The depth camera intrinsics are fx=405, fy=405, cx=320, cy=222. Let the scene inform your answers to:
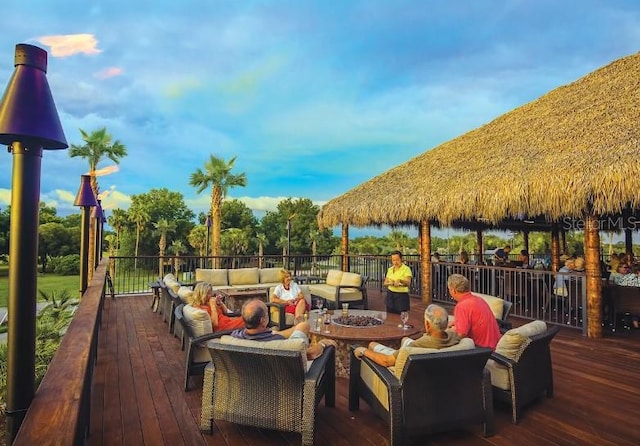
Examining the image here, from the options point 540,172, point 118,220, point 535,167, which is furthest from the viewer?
point 118,220

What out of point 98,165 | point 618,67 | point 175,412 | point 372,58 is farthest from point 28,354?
point 98,165

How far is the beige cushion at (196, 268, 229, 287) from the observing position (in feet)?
26.0

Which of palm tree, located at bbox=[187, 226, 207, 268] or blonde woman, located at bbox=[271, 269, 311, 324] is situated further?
palm tree, located at bbox=[187, 226, 207, 268]

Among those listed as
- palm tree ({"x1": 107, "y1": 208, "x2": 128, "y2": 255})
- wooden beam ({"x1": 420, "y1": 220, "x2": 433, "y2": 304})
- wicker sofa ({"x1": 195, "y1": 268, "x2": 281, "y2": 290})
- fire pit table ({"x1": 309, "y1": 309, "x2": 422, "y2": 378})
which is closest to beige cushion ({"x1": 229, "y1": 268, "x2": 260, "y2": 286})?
wicker sofa ({"x1": 195, "y1": 268, "x2": 281, "y2": 290})

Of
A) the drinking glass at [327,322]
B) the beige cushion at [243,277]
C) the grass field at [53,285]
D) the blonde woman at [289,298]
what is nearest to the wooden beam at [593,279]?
the drinking glass at [327,322]

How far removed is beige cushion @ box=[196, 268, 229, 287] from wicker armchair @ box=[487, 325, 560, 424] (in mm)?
5928

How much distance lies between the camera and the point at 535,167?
6324mm

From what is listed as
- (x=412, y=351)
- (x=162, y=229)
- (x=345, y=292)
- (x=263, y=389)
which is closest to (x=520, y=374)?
(x=412, y=351)

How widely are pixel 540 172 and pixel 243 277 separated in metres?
5.60

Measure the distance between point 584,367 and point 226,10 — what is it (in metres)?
10.8

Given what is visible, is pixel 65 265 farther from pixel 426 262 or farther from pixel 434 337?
pixel 434 337

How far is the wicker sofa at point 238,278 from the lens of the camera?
7934 mm

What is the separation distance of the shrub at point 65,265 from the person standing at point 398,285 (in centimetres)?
4486

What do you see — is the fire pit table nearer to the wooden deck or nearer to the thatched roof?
the wooden deck
